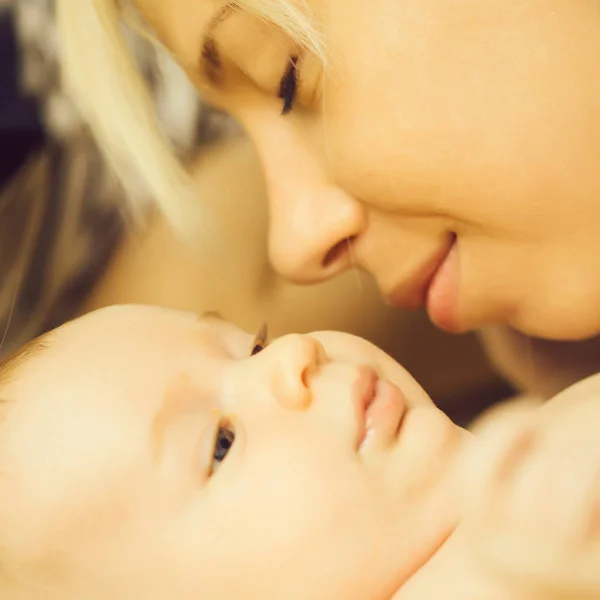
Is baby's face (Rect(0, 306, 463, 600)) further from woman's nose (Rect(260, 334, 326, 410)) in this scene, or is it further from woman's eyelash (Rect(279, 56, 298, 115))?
woman's eyelash (Rect(279, 56, 298, 115))

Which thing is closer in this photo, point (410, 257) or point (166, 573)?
point (166, 573)

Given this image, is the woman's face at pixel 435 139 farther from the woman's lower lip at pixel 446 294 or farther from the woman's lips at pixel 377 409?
the woman's lips at pixel 377 409

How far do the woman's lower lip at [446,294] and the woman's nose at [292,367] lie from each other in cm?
14

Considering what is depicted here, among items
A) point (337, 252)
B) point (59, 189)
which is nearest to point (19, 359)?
point (337, 252)

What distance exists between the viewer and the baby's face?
22.7 inches

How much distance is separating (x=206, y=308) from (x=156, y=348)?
36 centimetres

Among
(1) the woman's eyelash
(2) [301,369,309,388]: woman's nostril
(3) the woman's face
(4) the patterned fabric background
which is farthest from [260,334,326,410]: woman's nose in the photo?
(4) the patterned fabric background

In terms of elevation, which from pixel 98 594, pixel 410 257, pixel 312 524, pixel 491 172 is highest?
pixel 491 172

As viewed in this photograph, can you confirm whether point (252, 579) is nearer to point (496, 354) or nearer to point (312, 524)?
point (312, 524)

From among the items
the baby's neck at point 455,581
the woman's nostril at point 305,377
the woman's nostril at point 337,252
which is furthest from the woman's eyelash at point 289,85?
the baby's neck at point 455,581

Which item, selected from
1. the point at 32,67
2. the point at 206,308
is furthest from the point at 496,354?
the point at 32,67

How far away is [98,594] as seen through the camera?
1.96 feet

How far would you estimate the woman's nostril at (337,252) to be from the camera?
715 mm

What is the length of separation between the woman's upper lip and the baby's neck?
250 mm
